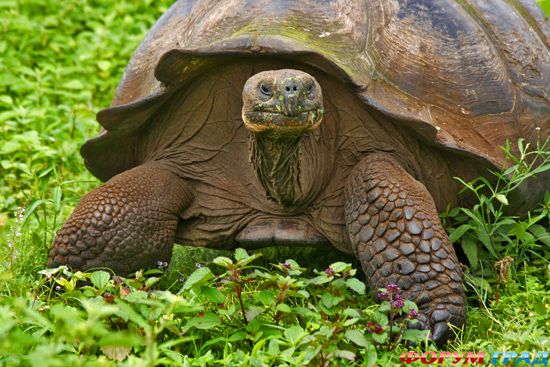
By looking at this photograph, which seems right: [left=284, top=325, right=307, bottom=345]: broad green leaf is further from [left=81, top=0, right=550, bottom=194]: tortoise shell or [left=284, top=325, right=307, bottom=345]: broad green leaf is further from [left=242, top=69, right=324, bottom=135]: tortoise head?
[left=81, top=0, right=550, bottom=194]: tortoise shell

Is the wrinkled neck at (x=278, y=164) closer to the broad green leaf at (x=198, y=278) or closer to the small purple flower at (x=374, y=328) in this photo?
the broad green leaf at (x=198, y=278)

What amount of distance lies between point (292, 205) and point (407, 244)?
64 centimetres

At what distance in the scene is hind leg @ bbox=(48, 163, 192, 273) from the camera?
4176 millimetres

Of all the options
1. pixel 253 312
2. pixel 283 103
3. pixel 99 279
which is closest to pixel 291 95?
pixel 283 103

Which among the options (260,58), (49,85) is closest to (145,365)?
(260,58)

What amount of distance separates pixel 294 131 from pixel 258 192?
2.45 feet

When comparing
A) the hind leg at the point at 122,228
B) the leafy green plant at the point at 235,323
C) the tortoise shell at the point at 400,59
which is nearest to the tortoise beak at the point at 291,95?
the tortoise shell at the point at 400,59

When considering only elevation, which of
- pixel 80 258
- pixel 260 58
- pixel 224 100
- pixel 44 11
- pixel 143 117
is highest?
pixel 260 58

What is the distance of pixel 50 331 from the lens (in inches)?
135

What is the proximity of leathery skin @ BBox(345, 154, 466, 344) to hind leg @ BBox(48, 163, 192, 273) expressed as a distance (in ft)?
2.66

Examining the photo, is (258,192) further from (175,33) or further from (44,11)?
(44,11)

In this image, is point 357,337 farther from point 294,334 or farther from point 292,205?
point 292,205

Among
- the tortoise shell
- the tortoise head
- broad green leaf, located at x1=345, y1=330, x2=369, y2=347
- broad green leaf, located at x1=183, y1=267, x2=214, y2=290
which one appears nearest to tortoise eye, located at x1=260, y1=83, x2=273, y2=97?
the tortoise head

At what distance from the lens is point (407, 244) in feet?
12.6
